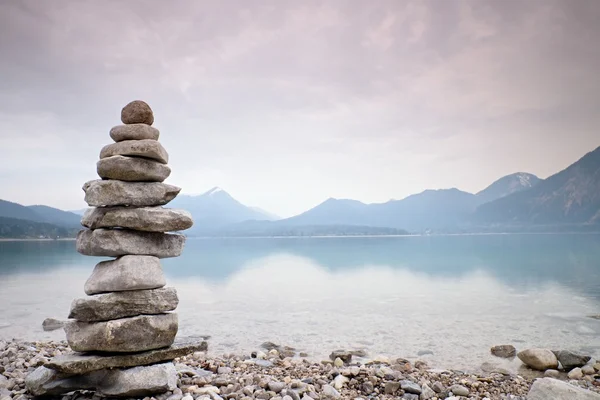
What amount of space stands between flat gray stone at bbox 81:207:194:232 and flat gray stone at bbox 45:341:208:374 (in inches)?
108

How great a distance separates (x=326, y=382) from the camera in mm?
11273

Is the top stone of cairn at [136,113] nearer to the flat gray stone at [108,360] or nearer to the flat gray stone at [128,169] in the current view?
the flat gray stone at [128,169]

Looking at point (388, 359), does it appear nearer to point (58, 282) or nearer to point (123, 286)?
point (123, 286)

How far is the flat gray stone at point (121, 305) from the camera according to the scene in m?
9.38

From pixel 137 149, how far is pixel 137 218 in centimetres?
161

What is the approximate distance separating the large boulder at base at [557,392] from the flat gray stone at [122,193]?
9572 mm

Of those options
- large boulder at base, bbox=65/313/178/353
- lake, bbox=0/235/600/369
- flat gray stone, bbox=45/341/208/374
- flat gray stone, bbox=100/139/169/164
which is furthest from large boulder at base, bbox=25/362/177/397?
lake, bbox=0/235/600/369

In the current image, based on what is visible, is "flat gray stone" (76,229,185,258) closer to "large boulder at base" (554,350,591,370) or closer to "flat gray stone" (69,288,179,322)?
"flat gray stone" (69,288,179,322)

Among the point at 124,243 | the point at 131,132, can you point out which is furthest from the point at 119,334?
the point at 131,132

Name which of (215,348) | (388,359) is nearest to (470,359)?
(388,359)

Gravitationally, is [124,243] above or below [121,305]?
above

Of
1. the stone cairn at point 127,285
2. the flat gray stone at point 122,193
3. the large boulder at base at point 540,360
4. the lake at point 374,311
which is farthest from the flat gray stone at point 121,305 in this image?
the large boulder at base at point 540,360

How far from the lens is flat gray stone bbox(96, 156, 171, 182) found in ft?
32.5

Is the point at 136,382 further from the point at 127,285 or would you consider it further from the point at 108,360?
the point at 127,285
